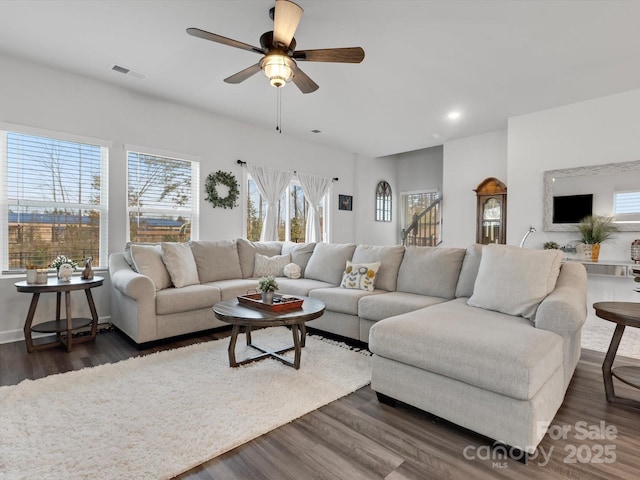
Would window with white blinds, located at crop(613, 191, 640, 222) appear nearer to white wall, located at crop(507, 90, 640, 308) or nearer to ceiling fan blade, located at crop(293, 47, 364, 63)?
white wall, located at crop(507, 90, 640, 308)

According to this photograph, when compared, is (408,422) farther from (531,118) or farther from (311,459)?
(531,118)

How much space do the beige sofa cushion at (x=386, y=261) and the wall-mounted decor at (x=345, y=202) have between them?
3.28 meters

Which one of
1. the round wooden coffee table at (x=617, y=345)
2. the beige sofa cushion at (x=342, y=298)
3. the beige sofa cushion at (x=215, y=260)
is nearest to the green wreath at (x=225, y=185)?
the beige sofa cushion at (x=215, y=260)

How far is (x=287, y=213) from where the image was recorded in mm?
6207

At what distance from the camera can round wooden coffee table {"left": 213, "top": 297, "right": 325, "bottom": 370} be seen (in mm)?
2467

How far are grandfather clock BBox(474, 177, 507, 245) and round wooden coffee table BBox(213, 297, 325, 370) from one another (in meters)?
4.06

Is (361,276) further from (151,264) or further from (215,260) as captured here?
(151,264)

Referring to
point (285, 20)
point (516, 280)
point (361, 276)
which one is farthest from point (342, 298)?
point (285, 20)

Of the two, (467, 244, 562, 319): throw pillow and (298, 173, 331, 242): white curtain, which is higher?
(298, 173, 331, 242): white curtain

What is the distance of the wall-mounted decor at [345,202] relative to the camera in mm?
7039

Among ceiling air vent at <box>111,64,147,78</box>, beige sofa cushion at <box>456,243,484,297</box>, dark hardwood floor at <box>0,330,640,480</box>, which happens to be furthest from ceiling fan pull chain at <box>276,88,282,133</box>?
dark hardwood floor at <box>0,330,640,480</box>

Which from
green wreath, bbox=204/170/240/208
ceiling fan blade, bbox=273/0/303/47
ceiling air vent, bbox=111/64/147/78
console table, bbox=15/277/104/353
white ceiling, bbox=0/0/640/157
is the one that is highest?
ceiling air vent, bbox=111/64/147/78

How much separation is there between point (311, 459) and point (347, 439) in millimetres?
241

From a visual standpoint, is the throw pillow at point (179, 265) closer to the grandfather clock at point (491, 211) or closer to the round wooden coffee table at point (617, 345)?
the round wooden coffee table at point (617, 345)
